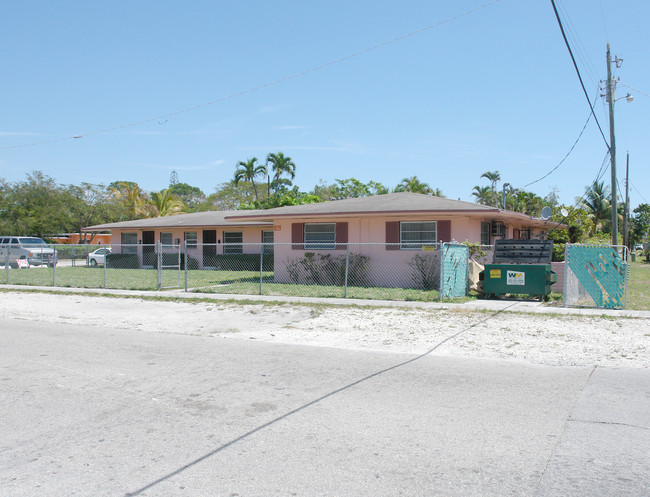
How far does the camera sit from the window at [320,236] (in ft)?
65.4

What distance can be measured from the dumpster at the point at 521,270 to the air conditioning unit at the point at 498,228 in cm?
502

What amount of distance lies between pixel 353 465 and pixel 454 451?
0.89 m

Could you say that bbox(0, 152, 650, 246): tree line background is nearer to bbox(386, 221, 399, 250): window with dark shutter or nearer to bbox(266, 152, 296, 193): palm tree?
bbox(266, 152, 296, 193): palm tree

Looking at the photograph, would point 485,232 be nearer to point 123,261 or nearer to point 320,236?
point 320,236

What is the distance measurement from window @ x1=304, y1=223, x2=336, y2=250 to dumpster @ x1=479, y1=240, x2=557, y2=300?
19.9ft

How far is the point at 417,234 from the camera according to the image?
1847 cm

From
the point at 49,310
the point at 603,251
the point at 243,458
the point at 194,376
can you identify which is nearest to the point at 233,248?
the point at 49,310

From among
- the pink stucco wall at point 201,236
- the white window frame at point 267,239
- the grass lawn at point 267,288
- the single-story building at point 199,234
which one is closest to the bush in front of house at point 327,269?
the grass lawn at point 267,288

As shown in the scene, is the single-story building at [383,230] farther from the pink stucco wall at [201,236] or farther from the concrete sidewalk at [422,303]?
the pink stucco wall at [201,236]

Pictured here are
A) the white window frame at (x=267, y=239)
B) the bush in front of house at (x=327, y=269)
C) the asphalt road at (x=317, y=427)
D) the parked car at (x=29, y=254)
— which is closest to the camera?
the asphalt road at (x=317, y=427)

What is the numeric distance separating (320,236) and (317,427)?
15288mm

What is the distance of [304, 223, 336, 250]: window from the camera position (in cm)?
1994

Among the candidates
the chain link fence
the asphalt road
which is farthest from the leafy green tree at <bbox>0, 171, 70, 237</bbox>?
the asphalt road

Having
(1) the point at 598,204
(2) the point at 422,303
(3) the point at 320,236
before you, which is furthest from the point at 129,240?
(1) the point at 598,204
